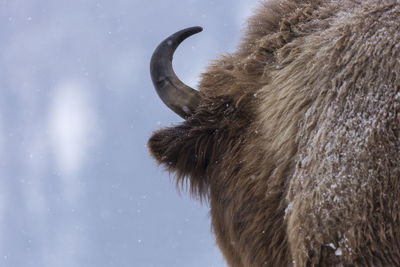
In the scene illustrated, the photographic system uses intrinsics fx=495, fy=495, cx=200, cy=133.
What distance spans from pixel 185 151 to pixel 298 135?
3.18ft

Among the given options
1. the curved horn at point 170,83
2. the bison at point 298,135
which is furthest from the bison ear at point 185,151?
the curved horn at point 170,83

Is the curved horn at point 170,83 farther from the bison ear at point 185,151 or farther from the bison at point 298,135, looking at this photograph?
the bison ear at point 185,151

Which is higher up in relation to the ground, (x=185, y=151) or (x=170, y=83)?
(x=170, y=83)

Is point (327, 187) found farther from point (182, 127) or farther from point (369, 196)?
point (182, 127)

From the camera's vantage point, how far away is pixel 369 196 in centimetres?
210

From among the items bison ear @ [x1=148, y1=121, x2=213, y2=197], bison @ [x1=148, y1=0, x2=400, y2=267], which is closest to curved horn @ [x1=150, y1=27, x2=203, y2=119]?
bison @ [x1=148, y1=0, x2=400, y2=267]

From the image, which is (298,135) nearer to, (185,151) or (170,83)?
(185,151)

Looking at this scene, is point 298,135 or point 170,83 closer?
point 298,135

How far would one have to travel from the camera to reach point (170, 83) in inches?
130

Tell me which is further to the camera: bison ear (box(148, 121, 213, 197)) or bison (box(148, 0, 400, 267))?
bison ear (box(148, 121, 213, 197))

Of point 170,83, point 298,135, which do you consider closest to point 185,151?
point 170,83

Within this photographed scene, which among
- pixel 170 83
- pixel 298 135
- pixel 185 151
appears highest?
pixel 170 83

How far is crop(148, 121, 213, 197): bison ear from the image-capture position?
3.13m

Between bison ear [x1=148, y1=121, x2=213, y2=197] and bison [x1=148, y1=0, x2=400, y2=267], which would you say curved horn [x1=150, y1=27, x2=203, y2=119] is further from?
bison ear [x1=148, y1=121, x2=213, y2=197]
